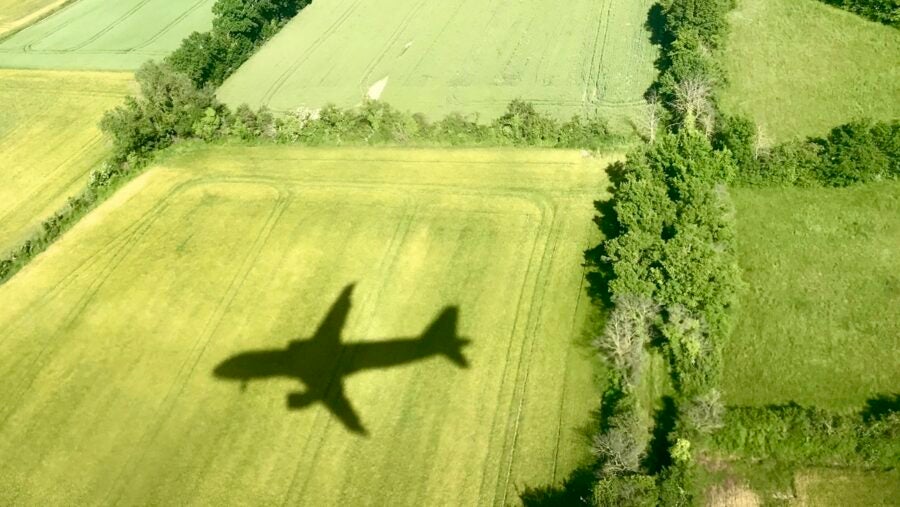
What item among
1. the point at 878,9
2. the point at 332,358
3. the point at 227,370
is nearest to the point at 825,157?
the point at 878,9

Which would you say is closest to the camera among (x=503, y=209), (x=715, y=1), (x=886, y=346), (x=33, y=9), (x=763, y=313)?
(x=886, y=346)

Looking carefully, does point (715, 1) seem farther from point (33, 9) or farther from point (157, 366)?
point (33, 9)

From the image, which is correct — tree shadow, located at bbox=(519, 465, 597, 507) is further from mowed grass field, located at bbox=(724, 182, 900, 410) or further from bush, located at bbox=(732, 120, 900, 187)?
bush, located at bbox=(732, 120, 900, 187)

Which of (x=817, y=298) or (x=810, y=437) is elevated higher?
(x=817, y=298)

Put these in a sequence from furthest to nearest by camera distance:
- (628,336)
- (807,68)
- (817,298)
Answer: (807,68), (817,298), (628,336)

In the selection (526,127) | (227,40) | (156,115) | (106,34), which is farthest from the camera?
(106,34)

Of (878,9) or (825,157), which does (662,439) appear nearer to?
(825,157)

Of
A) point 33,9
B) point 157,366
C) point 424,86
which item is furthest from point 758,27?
point 33,9
